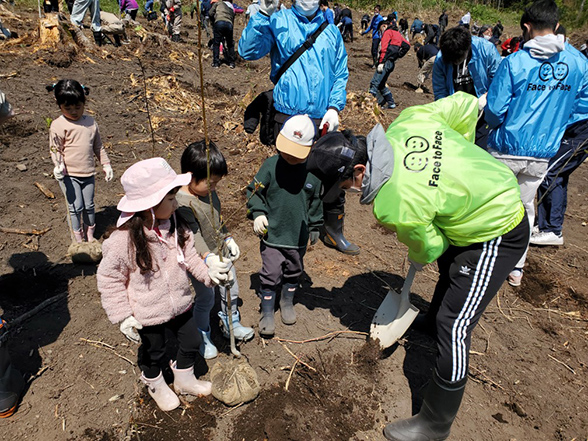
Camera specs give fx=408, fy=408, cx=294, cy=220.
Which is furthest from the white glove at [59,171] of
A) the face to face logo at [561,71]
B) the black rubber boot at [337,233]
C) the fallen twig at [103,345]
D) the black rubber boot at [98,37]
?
the black rubber boot at [98,37]

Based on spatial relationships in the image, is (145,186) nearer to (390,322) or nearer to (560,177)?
(390,322)

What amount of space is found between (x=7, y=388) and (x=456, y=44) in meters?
4.63

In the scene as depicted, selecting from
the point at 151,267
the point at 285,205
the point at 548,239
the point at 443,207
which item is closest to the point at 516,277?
the point at 548,239

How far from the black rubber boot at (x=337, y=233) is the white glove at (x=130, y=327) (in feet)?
8.44

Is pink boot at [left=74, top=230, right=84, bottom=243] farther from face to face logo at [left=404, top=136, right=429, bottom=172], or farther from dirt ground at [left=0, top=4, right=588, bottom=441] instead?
face to face logo at [left=404, top=136, right=429, bottom=172]

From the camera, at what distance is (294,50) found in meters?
3.38

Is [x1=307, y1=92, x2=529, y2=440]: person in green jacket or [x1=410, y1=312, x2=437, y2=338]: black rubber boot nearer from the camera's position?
[x1=307, y1=92, x2=529, y2=440]: person in green jacket

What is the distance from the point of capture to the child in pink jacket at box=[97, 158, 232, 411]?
204 cm

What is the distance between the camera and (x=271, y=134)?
3.78 metres

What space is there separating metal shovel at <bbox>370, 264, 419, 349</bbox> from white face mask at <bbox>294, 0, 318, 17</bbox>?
7.43 ft

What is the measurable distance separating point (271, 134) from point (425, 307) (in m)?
2.11

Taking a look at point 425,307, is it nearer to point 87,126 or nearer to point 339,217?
point 339,217

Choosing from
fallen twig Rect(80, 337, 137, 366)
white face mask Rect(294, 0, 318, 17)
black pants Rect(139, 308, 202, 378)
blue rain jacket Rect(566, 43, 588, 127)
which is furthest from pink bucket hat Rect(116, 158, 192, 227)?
blue rain jacket Rect(566, 43, 588, 127)

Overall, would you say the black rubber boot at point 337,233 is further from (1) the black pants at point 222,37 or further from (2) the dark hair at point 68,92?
(1) the black pants at point 222,37
